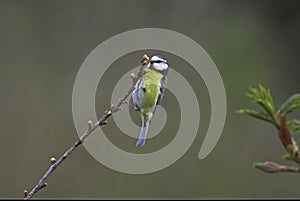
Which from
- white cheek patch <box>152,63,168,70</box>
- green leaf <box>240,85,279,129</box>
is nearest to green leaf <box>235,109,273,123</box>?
green leaf <box>240,85,279,129</box>

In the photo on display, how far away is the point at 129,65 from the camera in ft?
14.2

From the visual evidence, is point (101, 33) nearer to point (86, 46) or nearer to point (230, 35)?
point (86, 46)

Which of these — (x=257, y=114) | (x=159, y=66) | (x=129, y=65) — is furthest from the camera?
(x=129, y=65)

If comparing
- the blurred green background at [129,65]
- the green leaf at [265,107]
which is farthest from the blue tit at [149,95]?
the blurred green background at [129,65]

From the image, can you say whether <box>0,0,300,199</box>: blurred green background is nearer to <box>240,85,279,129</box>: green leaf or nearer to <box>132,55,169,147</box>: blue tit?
<box>132,55,169,147</box>: blue tit

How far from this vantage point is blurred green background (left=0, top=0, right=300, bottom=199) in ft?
12.8

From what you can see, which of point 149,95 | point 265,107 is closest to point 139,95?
point 149,95

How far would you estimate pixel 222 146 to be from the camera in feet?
13.9

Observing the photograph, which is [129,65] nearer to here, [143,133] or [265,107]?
[143,133]

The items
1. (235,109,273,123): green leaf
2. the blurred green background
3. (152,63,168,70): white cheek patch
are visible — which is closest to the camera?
(235,109,273,123): green leaf

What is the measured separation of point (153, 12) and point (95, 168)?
133 centimetres

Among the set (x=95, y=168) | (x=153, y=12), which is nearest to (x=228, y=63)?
(x=153, y=12)

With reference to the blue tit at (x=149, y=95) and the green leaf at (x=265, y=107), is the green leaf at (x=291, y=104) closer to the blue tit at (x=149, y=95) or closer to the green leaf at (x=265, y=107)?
the green leaf at (x=265, y=107)

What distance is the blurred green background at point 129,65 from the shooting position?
391 cm
